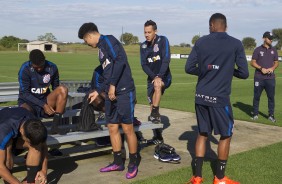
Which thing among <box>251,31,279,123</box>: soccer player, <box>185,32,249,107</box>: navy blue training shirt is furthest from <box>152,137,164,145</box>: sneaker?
<box>251,31,279,123</box>: soccer player

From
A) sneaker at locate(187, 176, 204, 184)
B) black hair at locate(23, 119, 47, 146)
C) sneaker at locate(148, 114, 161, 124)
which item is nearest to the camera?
black hair at locate(23, 119, 47, 146)

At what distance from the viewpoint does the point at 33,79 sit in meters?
6.09

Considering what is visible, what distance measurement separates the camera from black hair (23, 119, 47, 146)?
159 inches

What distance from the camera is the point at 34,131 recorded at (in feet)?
13.3

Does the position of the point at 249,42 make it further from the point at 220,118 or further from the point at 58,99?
the point at 220,118

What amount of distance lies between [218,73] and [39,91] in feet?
9.40

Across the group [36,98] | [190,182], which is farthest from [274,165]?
[36,98]

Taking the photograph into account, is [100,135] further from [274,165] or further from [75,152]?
[274,165]

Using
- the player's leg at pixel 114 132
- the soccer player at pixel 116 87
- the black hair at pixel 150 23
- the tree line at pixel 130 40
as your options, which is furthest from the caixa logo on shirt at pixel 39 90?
the tree line at pixel 130 40

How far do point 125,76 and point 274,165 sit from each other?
2.54 m

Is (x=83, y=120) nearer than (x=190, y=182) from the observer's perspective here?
No

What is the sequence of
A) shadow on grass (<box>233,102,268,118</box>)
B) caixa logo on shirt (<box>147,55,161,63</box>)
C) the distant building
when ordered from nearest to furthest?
caixa logo on shirt (<box>147,55,161,63</box>) → shadow on grass (<box>233,102,268,118</box>) → the distant building

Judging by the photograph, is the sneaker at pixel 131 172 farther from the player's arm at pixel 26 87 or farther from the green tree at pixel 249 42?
the green tree at pixel 249 42

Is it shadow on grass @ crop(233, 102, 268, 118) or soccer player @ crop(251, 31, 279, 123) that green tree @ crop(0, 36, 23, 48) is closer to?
shadow on grass @ crop(233, 102, 268, 118)
